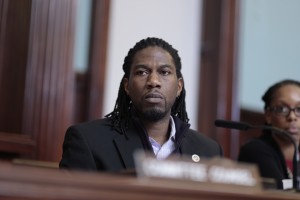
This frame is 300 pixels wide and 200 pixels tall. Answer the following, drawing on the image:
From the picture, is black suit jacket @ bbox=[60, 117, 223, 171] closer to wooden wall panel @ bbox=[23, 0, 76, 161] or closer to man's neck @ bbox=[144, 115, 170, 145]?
man's neck @ bbox=[144, 115, 170, 145]

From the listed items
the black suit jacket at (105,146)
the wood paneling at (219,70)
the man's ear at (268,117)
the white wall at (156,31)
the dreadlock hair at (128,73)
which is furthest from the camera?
the wood paneling at (219,70)

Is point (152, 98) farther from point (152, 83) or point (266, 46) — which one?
point (266, 46)

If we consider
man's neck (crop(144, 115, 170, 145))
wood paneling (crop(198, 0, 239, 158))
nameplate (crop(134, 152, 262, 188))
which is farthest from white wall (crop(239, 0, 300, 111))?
nameplate (crop(134, 152, 262, 188))

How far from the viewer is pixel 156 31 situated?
3145mm

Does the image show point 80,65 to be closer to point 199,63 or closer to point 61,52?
point 61,52

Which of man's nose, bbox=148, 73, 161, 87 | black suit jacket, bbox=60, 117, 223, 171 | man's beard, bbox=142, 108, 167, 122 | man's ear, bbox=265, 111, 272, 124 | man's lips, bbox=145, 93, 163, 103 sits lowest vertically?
black suit jacket, bbox=60, 117, 223, 171

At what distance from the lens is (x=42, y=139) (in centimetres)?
239

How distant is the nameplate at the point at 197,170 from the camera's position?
2.93 feet

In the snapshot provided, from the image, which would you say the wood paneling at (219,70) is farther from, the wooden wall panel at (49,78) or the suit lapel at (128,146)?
the suit lapel at (128,146)

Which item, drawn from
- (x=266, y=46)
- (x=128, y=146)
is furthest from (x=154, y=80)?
(x=266, y=46)

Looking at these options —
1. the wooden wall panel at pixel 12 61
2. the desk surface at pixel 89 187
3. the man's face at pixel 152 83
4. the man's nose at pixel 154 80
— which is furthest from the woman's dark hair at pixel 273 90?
the desk surface at pixel 89 187

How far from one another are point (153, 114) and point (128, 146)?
147 mm

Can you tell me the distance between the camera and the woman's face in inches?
93.7

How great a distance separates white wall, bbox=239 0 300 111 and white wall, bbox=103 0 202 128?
1.24 ft
